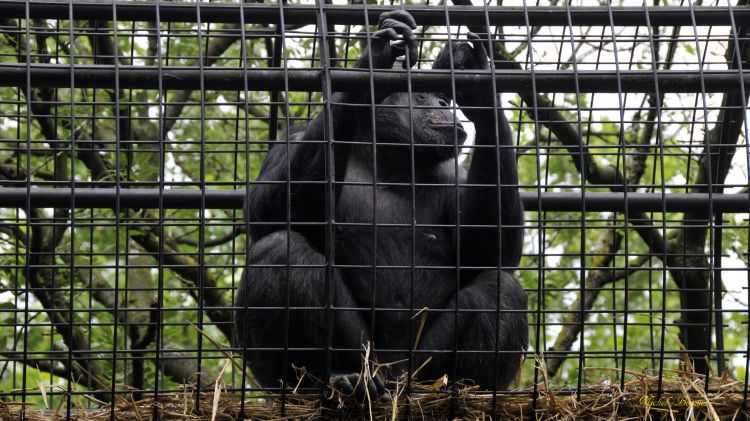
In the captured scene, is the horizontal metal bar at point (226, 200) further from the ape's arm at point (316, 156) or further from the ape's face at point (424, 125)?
the ape's face at point (424, 125)

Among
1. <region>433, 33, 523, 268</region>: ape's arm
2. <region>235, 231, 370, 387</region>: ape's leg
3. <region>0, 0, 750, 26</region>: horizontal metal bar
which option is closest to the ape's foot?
<region>235, 231, 370, 387</region>: ape's leg

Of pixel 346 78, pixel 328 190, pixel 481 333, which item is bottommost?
pixel 481 333

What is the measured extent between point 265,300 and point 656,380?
2.00 meters

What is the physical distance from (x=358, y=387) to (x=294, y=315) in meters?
0.85

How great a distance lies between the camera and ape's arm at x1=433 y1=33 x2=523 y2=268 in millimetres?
5398

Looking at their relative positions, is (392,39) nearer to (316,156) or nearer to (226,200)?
(316,156)

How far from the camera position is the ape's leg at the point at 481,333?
17.9 ft

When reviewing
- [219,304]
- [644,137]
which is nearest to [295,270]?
[219,304]

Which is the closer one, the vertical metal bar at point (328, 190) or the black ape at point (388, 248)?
the vertical metal bar at point (328, 190)

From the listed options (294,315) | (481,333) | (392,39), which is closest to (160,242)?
(294,315)

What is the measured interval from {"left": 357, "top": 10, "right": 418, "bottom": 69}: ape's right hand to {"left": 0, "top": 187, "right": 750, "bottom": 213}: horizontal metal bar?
125 centimetres

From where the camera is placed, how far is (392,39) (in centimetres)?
480

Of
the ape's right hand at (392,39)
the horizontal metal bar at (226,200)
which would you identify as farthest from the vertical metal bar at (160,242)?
the horizontal metal bar at (226,200)

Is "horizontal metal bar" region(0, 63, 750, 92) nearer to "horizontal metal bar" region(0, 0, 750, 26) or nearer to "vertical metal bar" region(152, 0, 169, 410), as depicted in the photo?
"vertical metal bar" region(152, 0, 169, 410)
